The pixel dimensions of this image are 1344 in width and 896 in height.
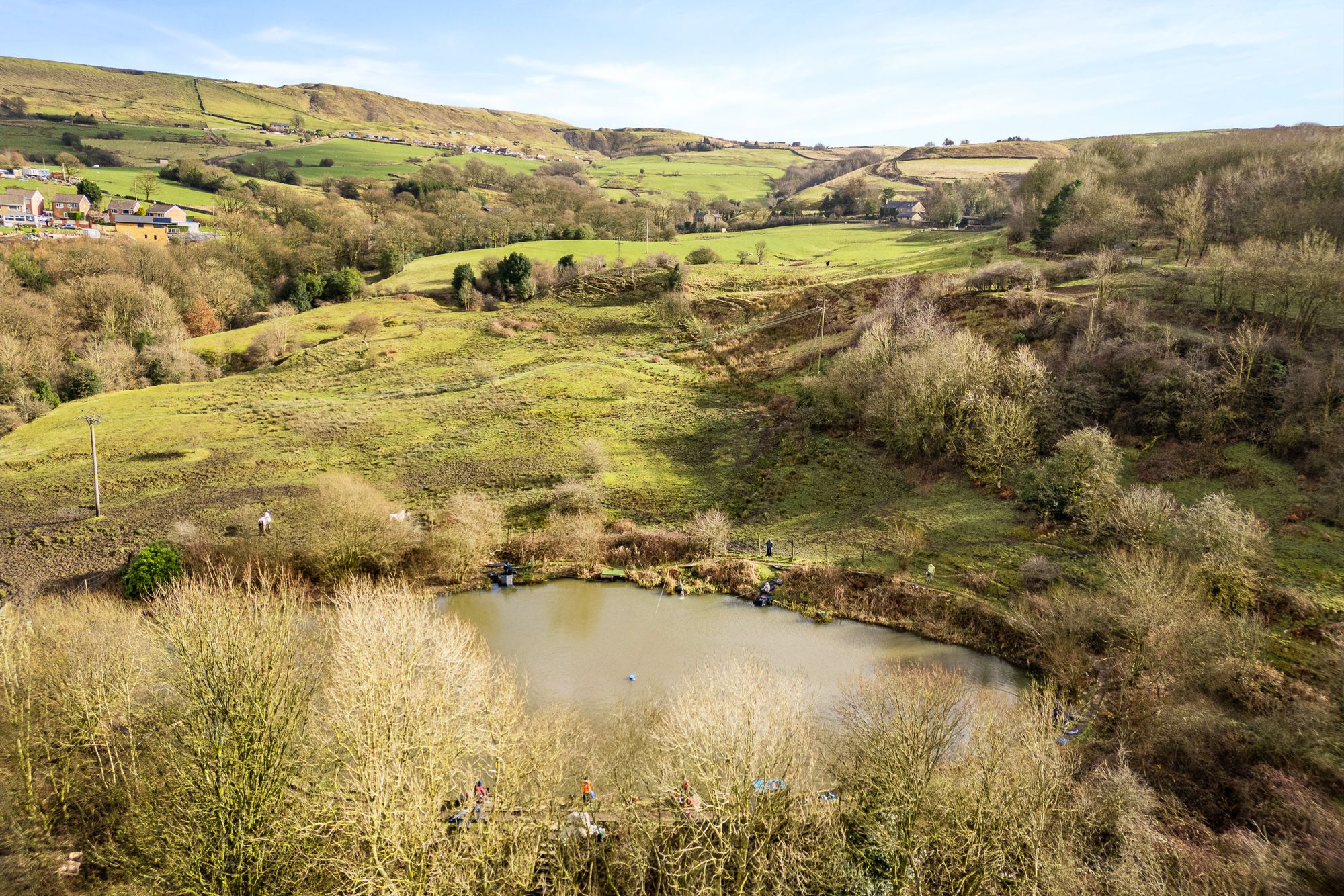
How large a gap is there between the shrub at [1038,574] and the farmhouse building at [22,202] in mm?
119902

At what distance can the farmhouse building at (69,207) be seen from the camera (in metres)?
92.4

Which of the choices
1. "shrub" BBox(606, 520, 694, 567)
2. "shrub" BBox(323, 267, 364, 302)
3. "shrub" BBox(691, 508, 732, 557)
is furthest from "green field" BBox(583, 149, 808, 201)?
"shrub" BBox(691, 508, 732, 557)

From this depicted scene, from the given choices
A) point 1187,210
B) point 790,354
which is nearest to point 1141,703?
point 790,354

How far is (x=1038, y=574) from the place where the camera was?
29953 millimetres

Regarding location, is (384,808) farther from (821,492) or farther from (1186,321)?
(1186,321)

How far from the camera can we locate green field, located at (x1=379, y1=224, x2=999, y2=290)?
74.4m

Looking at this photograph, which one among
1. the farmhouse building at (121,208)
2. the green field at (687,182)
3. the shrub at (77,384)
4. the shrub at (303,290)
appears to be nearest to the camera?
the shrub at (77,384)

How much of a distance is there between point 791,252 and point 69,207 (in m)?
101

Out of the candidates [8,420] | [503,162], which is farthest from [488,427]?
[503,162]

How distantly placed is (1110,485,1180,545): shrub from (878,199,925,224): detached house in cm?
8308

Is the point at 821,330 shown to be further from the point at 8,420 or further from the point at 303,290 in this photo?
the point at 8,420

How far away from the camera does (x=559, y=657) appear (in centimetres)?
2741

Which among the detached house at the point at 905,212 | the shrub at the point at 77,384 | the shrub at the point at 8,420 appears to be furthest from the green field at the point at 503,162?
the shrub at the point at 8,420

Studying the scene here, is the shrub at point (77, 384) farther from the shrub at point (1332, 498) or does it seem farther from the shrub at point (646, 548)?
the shrub at point (1332, 498)
